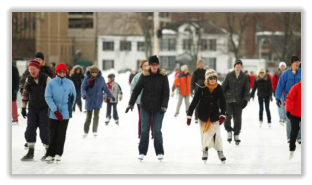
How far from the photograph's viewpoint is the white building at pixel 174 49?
8675cm

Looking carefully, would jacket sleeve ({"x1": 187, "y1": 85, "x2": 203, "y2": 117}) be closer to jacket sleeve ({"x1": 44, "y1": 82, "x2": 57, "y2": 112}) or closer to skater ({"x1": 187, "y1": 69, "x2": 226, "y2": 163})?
skater ({"x1": 187, "y1": 69, "x2": 226, "y2": 163})

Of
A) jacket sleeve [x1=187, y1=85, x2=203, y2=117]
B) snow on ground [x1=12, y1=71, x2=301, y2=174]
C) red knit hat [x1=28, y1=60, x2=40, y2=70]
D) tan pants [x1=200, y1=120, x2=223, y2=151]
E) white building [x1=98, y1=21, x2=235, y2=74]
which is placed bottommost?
snow on ground [x1=12, y1=71, x2=301, y2=174]

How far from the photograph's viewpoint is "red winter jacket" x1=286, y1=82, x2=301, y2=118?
990 centimetres

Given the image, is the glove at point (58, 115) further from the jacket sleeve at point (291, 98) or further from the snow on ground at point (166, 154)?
the jacket sleeve at point (291, 98)

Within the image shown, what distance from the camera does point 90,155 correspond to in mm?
11141

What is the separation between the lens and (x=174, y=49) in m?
94.7

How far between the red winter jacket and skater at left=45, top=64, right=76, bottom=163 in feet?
10.4

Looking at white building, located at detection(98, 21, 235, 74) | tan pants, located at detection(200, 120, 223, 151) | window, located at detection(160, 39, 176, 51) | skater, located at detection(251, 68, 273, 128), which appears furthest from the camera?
window, located at detection(160, 39, 176, 51)

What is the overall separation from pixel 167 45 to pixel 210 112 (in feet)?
278

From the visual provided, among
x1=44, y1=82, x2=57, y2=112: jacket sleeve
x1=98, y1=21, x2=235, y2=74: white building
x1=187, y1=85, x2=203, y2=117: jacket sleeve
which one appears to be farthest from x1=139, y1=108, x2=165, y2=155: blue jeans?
x1=98, y1=21, x2=235, y2=74: white building

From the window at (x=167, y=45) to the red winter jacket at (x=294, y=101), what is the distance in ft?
276

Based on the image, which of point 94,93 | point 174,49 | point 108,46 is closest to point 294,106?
point 94,93
